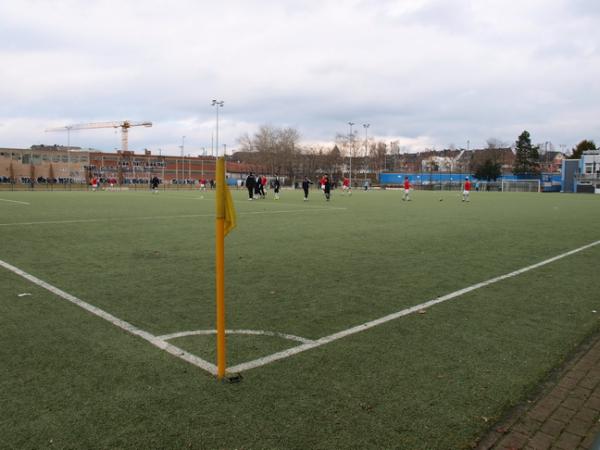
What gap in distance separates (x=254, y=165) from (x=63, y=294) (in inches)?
4586

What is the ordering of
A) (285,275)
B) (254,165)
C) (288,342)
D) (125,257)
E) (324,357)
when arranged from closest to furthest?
(324,357), (288,342), (285,275), (125,257), (254,165)

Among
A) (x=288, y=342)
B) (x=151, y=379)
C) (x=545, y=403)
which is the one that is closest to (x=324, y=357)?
(x=288, y=342)

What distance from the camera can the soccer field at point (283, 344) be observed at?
10.6 feet

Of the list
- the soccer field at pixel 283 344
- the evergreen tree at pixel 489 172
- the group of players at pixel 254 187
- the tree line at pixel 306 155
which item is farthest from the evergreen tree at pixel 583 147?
the soccer field at pixel 283 344

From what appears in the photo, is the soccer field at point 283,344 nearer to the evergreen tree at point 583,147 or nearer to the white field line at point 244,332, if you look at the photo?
the white field line at point 244,332

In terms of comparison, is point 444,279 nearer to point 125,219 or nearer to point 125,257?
point 125,257

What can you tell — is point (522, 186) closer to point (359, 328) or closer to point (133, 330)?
point (359, 328)

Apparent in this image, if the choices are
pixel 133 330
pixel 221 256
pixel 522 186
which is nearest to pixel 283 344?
pixel 221 256

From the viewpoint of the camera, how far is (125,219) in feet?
58.3

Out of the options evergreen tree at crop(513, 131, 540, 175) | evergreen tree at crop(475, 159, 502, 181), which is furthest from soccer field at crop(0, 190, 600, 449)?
evergreen tree at crop(513, 131, 540, 175)

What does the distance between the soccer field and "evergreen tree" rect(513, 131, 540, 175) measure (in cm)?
9641

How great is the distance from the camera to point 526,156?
9675 centimetres

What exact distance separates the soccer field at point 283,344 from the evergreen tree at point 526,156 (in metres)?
96.4

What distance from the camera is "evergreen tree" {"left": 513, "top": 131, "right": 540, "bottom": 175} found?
315ft
